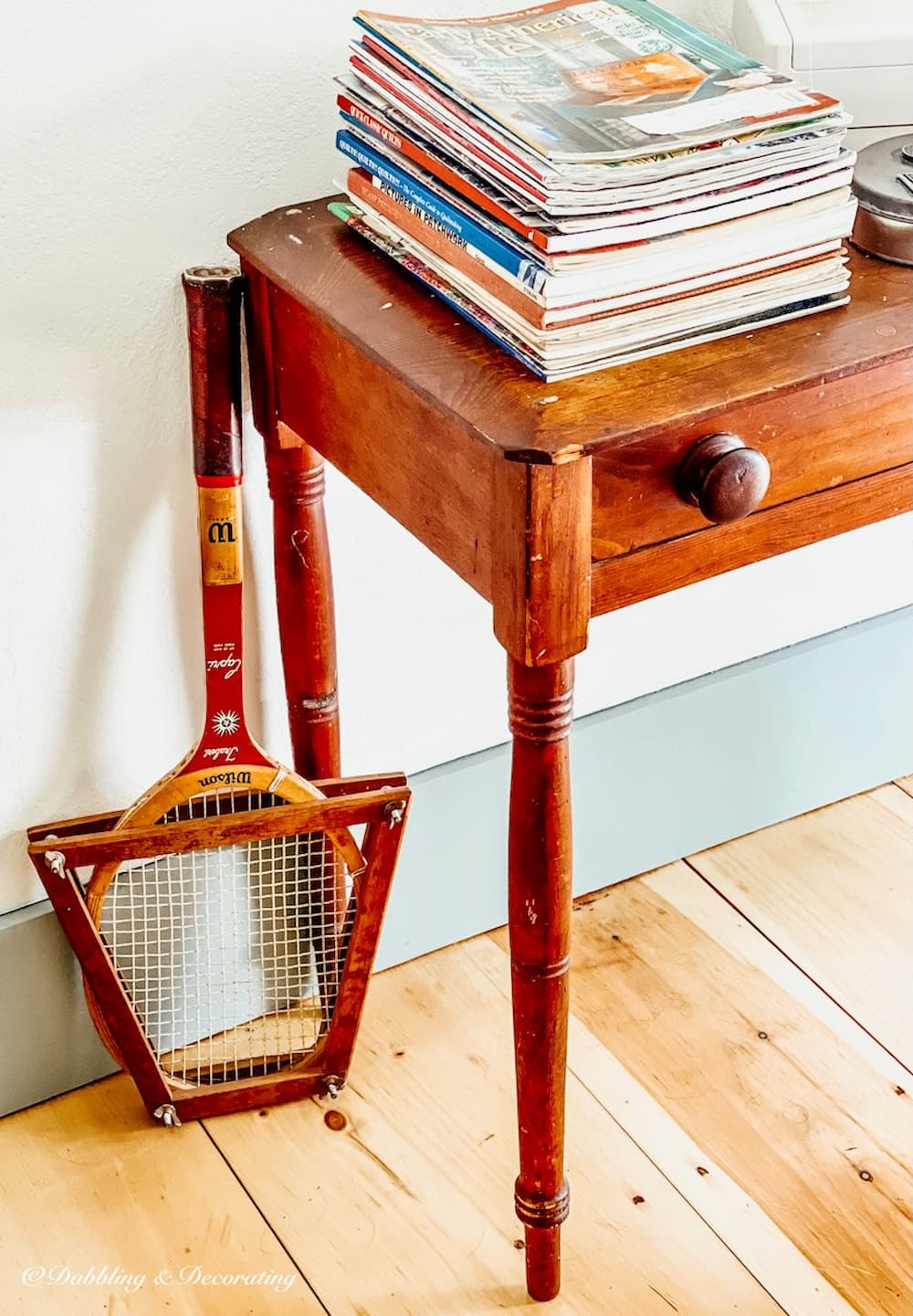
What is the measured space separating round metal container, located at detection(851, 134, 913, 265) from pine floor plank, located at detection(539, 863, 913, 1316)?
709mm

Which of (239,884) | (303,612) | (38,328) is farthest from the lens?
(239,884)

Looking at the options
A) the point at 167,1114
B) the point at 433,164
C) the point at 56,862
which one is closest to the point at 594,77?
the point at 433,164

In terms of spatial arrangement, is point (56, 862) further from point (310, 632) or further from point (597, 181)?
point (597, 181)

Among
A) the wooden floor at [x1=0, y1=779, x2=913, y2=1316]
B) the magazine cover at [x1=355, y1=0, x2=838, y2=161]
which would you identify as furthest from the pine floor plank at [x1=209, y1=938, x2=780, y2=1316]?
the magazine cover at [x1=355, y1=0, x2=838, y2=161]

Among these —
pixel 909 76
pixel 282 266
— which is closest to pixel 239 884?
pixel 282 266

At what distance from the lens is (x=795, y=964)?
1.46 metres

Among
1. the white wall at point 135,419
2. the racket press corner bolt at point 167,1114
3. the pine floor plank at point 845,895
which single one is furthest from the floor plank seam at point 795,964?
the racket press corner bolt at point 167,1114

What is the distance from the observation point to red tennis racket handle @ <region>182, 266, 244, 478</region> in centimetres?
107

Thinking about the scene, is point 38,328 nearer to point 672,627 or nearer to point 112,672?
point 112,672

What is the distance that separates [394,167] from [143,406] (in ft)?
0.94

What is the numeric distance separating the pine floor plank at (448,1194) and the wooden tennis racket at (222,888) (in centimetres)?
5

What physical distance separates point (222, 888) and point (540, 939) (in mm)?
388

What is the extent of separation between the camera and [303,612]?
1204mm

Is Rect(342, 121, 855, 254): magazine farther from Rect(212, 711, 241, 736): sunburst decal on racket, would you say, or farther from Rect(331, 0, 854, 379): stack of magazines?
Rect(212, 711, 241, 736): sunburst decal on racket
